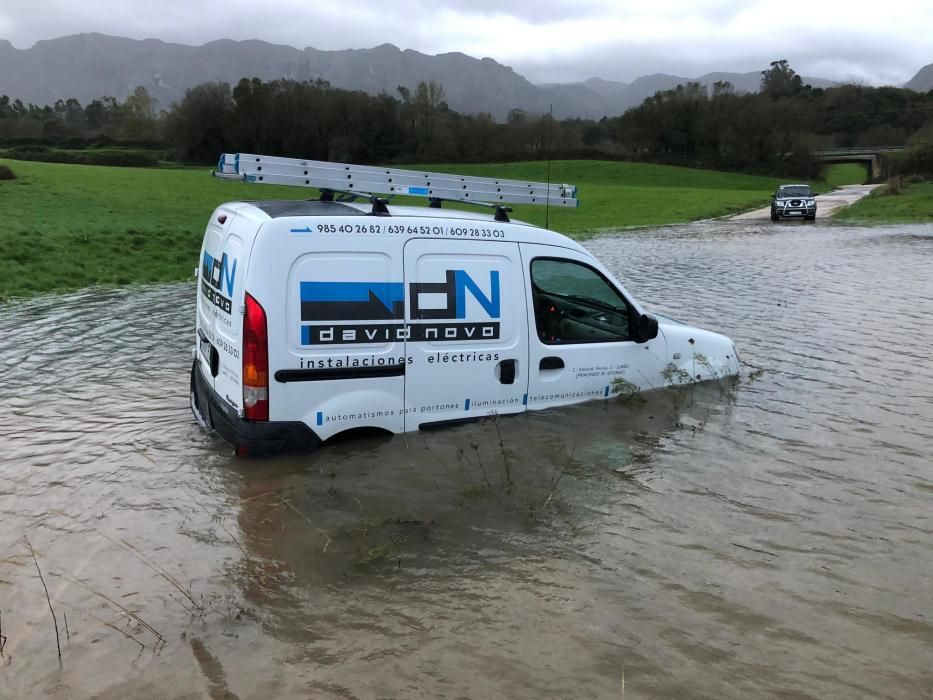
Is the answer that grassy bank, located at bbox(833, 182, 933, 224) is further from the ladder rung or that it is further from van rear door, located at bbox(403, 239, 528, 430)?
van rear door, located at bbox(403, 239, 528, 430)

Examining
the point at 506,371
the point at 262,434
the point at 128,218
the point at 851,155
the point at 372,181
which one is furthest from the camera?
the point at 851,155

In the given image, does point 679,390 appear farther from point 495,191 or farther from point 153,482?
point 153,482

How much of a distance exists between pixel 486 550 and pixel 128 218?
22935 millimetres

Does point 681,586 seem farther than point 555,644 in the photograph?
Yes

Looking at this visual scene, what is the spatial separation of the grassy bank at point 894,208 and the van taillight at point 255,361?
32638 mm

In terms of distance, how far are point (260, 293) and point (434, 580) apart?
2102 mm

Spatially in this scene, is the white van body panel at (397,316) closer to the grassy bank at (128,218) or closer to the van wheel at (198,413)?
the van wheel at (198,413)

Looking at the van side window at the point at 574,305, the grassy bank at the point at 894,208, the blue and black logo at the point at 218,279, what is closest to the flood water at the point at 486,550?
the van side window at the point at 574,305

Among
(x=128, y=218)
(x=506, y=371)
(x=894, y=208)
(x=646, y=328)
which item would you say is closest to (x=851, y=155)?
(x=894, y=208)

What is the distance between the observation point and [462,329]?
5.53 meters

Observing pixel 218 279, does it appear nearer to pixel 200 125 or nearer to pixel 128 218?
pixel 128 218

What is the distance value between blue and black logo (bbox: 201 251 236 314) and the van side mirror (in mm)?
3385

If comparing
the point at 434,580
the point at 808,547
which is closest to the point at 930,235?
the point at 808,547

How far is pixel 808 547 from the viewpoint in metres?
4.45
